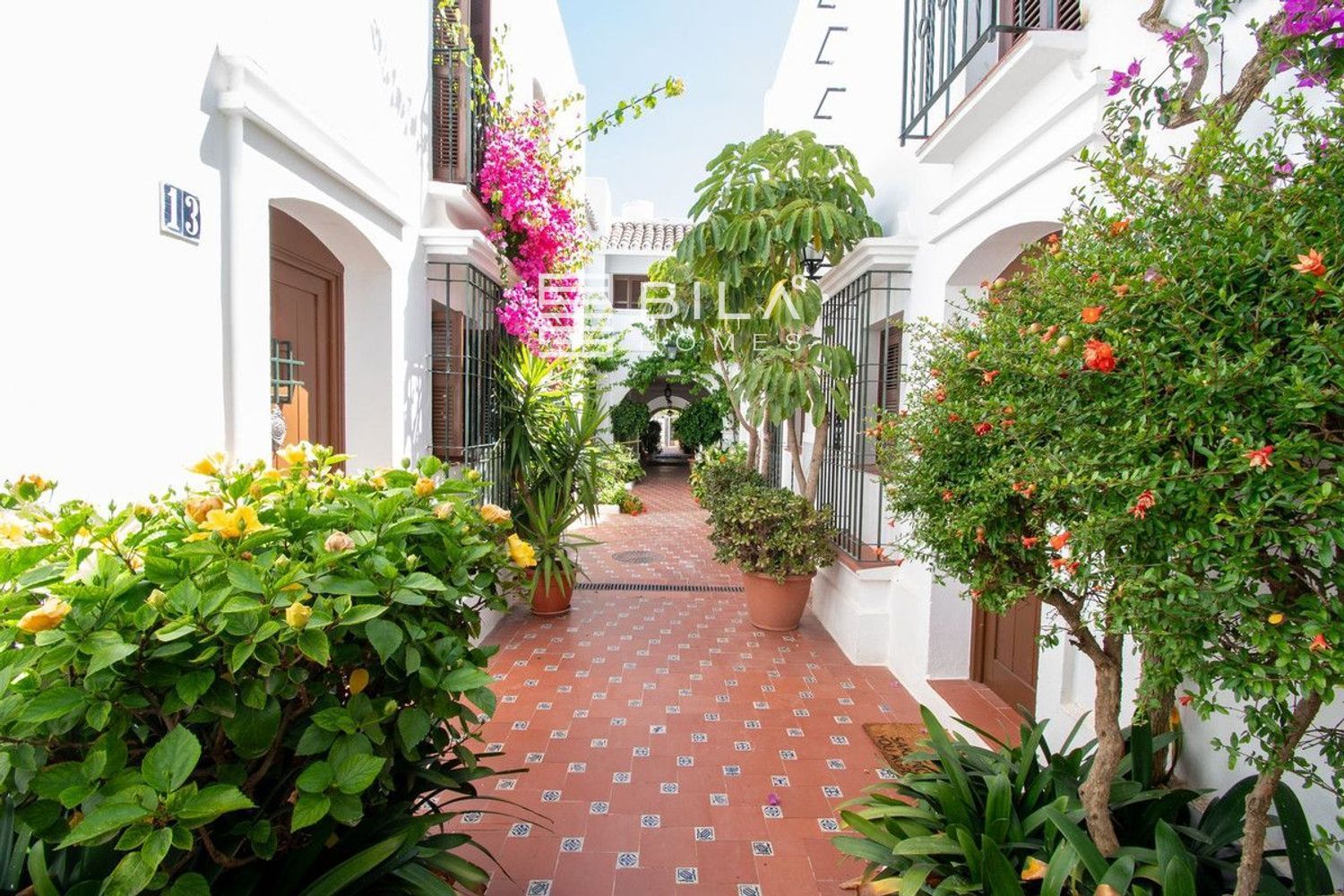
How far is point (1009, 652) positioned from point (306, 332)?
444 centimetres

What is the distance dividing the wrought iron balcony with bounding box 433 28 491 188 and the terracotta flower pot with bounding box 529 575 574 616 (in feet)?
10.3

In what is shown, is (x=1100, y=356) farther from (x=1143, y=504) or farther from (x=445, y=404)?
(x=445, y=404)

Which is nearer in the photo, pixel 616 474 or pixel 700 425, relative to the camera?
pixel 616 474

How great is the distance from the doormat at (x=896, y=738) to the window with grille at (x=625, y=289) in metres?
14.8

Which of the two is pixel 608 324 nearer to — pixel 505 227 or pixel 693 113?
pixel 693 113

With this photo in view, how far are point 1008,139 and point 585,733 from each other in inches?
146

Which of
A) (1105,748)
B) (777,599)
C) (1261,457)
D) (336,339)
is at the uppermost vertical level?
(336,339)

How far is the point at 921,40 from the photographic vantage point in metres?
4.45

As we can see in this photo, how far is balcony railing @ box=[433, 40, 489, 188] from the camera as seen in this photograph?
4.92 m

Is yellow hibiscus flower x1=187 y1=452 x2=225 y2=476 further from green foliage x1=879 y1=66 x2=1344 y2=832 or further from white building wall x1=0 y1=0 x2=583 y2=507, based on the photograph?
green foliage x1=879 y1=66 x2=1344 y2=832

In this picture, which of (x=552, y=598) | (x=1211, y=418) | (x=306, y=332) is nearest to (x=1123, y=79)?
(x=1211, y=418)

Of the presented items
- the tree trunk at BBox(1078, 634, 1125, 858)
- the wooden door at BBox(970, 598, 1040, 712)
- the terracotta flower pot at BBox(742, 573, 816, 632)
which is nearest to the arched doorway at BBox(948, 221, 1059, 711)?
the wooden door at BBox(970, 598, 1040, 712)

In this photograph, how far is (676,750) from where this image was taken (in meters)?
3.78

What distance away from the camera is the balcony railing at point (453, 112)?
4.92m
